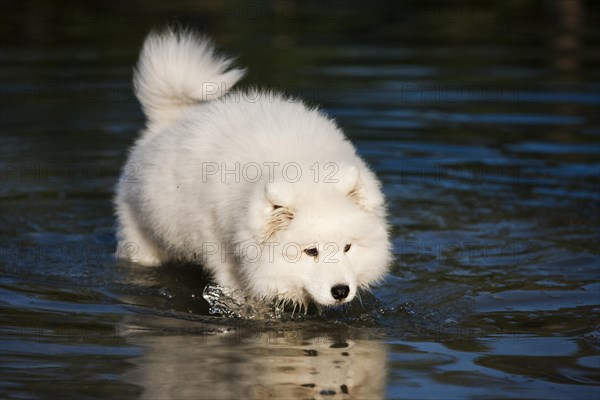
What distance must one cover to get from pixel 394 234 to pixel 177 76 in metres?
2.25

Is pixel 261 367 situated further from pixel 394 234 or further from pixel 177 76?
pixel 394 234

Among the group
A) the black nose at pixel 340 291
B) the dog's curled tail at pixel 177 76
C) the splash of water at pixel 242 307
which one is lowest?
the splash of water at pixel 242 307

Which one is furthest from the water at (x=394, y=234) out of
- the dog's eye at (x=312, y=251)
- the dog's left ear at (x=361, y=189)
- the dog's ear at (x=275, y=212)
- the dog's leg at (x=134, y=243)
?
the dog's left ear at (x=361, y=189)

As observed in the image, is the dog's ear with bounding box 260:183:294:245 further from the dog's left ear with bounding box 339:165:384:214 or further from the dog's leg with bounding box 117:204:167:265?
the dog's leg with bounding box 117:204:167:265

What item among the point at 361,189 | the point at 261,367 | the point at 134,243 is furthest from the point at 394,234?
the point at 261,367

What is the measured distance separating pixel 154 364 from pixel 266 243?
3.06 ft

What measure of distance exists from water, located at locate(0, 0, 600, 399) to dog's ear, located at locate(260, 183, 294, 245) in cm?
66

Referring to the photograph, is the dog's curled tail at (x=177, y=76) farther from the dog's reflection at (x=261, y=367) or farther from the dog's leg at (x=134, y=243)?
the dog's reflection at (x=261, y=367)

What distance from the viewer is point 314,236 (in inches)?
218

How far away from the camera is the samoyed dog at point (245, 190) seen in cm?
562

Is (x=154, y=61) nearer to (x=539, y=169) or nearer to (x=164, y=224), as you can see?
(x=164, y=224)

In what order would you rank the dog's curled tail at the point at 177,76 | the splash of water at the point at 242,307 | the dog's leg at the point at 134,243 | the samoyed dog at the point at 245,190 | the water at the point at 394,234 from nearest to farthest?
1. the water at the point at 394,234
2. the samoyed dog at the point at 245,190
3. the splash of water at the point at 242,307
4. the dog's curled tail at the point at 177,76
5. the dog's leg at the point at 134,243

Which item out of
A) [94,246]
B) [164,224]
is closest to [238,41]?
[94,246]

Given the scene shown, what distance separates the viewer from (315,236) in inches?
218
